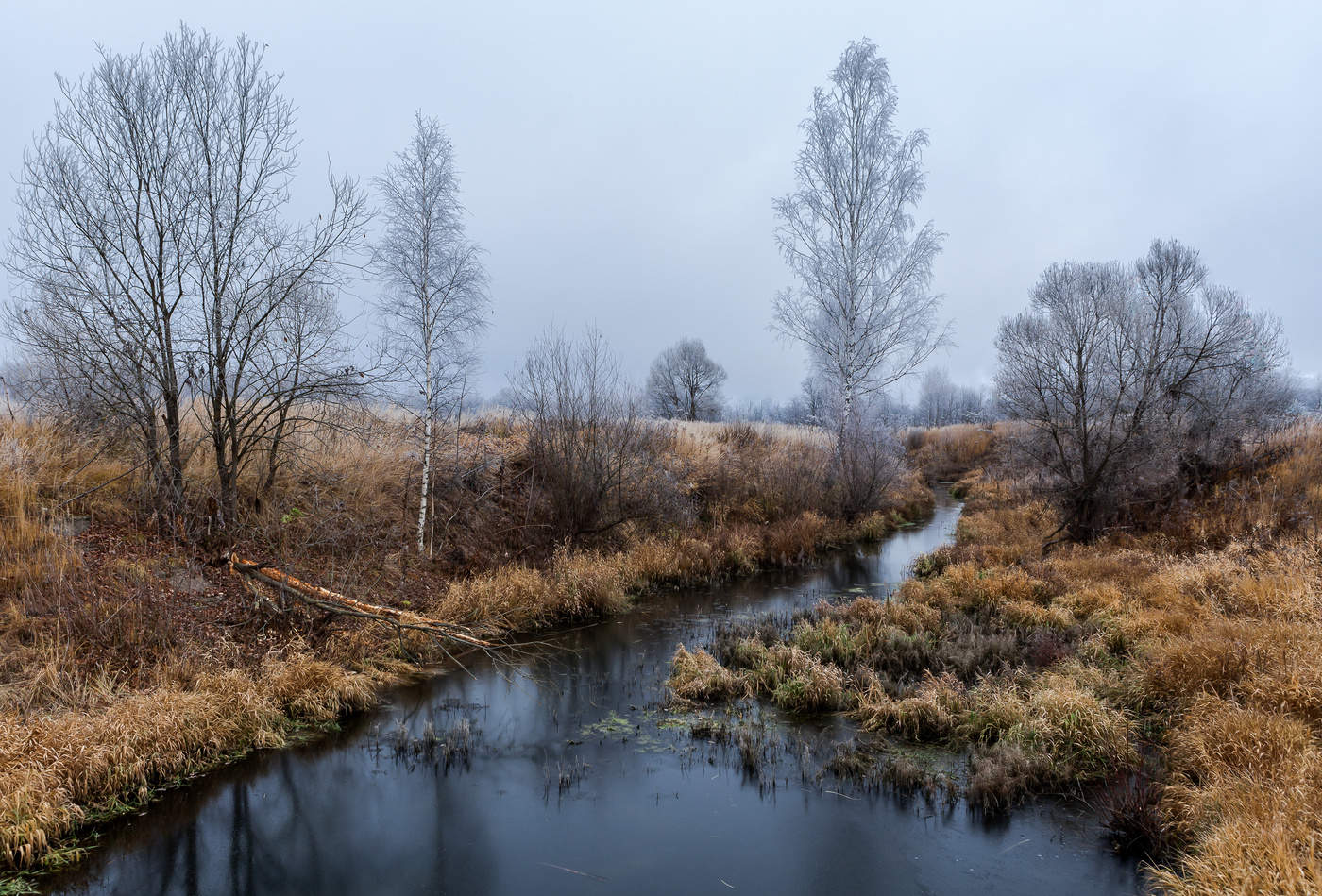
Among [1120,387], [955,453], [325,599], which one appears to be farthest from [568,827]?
[955,453]

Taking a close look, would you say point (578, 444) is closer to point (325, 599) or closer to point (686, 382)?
point (325, 599)

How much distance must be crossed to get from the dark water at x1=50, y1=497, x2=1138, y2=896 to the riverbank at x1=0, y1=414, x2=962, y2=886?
38 cm

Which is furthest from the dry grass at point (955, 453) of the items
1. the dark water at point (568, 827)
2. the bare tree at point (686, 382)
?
the dark water at point (568, 827)

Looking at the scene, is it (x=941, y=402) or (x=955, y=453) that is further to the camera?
(x=941, y=402)

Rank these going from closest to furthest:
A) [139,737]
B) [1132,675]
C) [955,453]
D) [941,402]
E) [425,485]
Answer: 1. [139,737]
2. [1132,675]
3. [425,485]
4. [955,453]
5. [941,402]

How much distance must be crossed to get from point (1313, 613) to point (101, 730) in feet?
37.2

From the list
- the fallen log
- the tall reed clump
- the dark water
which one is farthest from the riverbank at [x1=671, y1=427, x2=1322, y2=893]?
the tall reed clump

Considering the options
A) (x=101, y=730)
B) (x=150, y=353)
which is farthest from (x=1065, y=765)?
A: (x=150, y=353)

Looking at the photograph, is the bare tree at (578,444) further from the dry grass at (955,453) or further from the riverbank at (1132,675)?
the dry grass at (955,453)

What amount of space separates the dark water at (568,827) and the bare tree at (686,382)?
32796 millimetres

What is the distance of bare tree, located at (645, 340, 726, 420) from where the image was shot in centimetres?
4012

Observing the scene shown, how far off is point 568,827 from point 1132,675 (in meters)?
5.89

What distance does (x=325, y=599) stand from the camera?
877cm

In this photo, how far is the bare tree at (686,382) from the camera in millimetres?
40125
